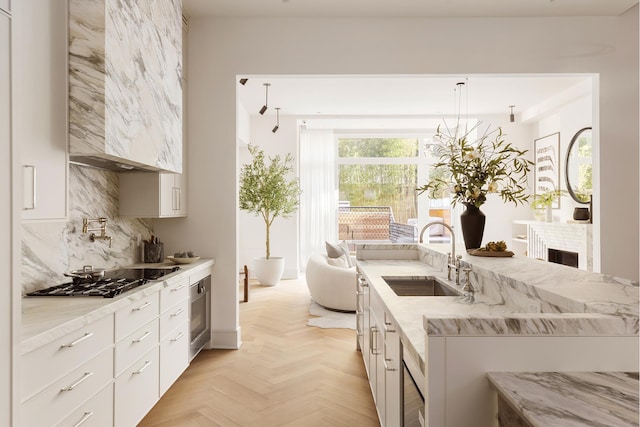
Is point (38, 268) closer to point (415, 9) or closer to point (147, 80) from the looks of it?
point (147, 80)

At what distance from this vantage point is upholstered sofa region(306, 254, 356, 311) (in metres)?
4.72

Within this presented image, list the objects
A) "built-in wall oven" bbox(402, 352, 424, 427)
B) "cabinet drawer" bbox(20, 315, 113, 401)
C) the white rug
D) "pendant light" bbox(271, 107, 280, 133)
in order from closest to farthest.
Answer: "built-in wall oven" bbox(402, 352, 424, 427), "cabinet drawer" bbox(20, 315, 113, 401), the white rug, "pendant light" bbox(271, 107, 280, 133)

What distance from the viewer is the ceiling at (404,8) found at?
339 centimetres

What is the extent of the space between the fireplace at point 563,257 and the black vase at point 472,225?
399cm

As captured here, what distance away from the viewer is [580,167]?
5.94 m

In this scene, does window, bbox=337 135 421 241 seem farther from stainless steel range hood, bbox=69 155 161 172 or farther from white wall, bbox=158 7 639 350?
stainless steel range hood, bbox=69 155 161 172

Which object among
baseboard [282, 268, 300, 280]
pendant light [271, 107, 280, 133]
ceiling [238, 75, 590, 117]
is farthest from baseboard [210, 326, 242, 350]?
pendant light [271, 107, 280, 133]

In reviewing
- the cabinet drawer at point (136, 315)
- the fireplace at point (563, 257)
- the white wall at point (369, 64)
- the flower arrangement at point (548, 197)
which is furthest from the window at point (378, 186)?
the cabinet drawer at point (136, 315)

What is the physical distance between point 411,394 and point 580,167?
594cm

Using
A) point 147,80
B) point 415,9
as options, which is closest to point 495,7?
point 415,9

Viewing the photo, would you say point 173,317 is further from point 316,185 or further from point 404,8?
point 316,185

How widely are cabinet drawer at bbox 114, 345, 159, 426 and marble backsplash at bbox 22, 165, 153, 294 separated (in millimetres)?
701

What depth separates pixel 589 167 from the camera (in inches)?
227

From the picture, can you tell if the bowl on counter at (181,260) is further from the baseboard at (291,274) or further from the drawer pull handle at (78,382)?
the baseboard at (291,274)
